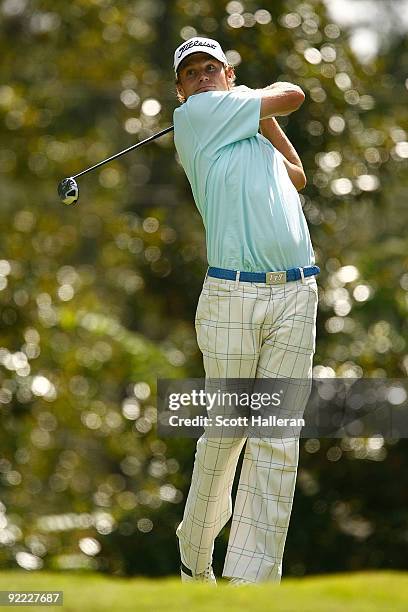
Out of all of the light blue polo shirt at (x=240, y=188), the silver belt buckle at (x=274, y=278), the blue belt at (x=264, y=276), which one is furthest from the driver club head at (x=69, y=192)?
the silver belt buckle at (x=274, y=278)

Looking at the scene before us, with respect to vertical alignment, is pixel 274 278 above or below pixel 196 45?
below

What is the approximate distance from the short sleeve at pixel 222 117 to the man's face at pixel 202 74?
13cm

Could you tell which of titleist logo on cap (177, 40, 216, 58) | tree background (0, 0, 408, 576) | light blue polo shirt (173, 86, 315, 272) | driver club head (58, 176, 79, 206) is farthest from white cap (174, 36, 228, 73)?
tree background (0, 0, 408, 576)

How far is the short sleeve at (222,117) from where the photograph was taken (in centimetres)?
470

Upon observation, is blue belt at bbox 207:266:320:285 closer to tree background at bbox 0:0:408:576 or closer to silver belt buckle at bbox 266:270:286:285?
silver belt buckle at bbox 266:270:286:285

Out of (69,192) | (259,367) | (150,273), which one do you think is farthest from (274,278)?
(150,273)

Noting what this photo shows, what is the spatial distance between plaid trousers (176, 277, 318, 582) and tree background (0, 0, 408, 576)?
4787 millimetres

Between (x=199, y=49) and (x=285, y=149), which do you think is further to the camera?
(x=285, y=149)

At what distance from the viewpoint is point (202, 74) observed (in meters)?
4.91

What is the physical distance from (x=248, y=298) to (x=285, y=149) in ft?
2.56

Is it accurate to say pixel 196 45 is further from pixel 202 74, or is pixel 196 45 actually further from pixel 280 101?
pixel 280 101

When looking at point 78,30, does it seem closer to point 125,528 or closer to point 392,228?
point 392,228

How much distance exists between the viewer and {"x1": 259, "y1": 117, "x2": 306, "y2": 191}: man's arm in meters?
5.00

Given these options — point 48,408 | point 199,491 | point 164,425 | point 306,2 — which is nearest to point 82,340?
point 48,408
